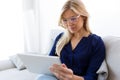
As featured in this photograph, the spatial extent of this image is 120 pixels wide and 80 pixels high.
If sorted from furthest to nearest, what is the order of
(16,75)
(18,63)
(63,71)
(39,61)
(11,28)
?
(11,28) → (18,63) → (16,75) → (39,61) → (63,71)

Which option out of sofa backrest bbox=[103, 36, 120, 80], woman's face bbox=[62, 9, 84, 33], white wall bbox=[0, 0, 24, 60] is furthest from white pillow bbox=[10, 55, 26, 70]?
sofa backrest bbox=[103, 36, 120, 80]

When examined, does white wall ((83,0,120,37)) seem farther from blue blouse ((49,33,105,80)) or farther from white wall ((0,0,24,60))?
white wall ((0,0,24,60))

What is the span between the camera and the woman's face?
4.98 feet

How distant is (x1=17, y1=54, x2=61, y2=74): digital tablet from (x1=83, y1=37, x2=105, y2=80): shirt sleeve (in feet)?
0.77

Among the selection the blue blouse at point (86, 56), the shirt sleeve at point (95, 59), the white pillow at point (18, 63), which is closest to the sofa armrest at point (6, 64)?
the white pillow at point (18, 63)

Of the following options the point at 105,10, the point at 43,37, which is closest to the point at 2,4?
the point at 43,37

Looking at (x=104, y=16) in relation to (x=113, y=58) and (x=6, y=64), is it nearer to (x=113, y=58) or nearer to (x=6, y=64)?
(x=113, y=58)

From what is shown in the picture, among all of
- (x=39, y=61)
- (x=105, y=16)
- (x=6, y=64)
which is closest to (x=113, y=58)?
(x=39, y=61)

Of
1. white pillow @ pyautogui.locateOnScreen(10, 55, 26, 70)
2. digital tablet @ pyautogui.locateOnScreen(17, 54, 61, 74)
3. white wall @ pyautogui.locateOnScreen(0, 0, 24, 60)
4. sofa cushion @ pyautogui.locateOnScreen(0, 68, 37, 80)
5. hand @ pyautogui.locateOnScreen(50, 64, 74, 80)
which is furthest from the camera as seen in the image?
white wall @ pyautogui.locateOnScreen(0, 0, 24, 60)

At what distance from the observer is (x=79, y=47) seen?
61.1 inches

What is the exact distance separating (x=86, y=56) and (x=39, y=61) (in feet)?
1.12

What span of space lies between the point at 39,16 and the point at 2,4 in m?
0.59

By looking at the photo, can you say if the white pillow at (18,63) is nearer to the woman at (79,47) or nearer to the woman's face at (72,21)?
the woman at (79,47)

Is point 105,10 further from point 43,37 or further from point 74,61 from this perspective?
point 43,37
